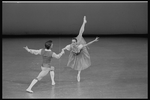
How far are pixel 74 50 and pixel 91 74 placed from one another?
3.28 feet

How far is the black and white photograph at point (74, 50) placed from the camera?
6.53m

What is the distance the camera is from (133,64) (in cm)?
845

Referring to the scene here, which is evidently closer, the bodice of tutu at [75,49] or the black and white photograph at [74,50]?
the black and white photograph at [74,50]

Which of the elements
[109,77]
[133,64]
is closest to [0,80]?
[109,77]

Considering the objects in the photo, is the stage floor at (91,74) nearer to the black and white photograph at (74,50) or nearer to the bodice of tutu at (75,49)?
the black and white photograph at (74,50)

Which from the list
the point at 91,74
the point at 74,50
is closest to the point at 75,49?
the point at 74,50

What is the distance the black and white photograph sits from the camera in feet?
21.4

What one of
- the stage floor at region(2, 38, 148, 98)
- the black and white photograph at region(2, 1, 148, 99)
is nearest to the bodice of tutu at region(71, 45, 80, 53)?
the black and white photograph at region(2, 1, 148, 99)

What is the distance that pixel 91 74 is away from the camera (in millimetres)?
7645

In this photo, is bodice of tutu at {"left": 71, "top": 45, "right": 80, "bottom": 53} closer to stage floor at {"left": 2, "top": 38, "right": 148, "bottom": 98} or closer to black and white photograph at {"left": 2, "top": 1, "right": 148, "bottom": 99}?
black and white photograph at {"left": 2, "top": 1, "right": 148, "bottom": 99}

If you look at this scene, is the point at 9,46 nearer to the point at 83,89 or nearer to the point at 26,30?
the point at 26,30

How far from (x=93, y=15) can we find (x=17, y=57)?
379 cm

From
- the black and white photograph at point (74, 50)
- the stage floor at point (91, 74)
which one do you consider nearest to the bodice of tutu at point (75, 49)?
the black and white photograph at point (74, 50)

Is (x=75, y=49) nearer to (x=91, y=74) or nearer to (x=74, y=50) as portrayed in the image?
(x=74, y=50)
